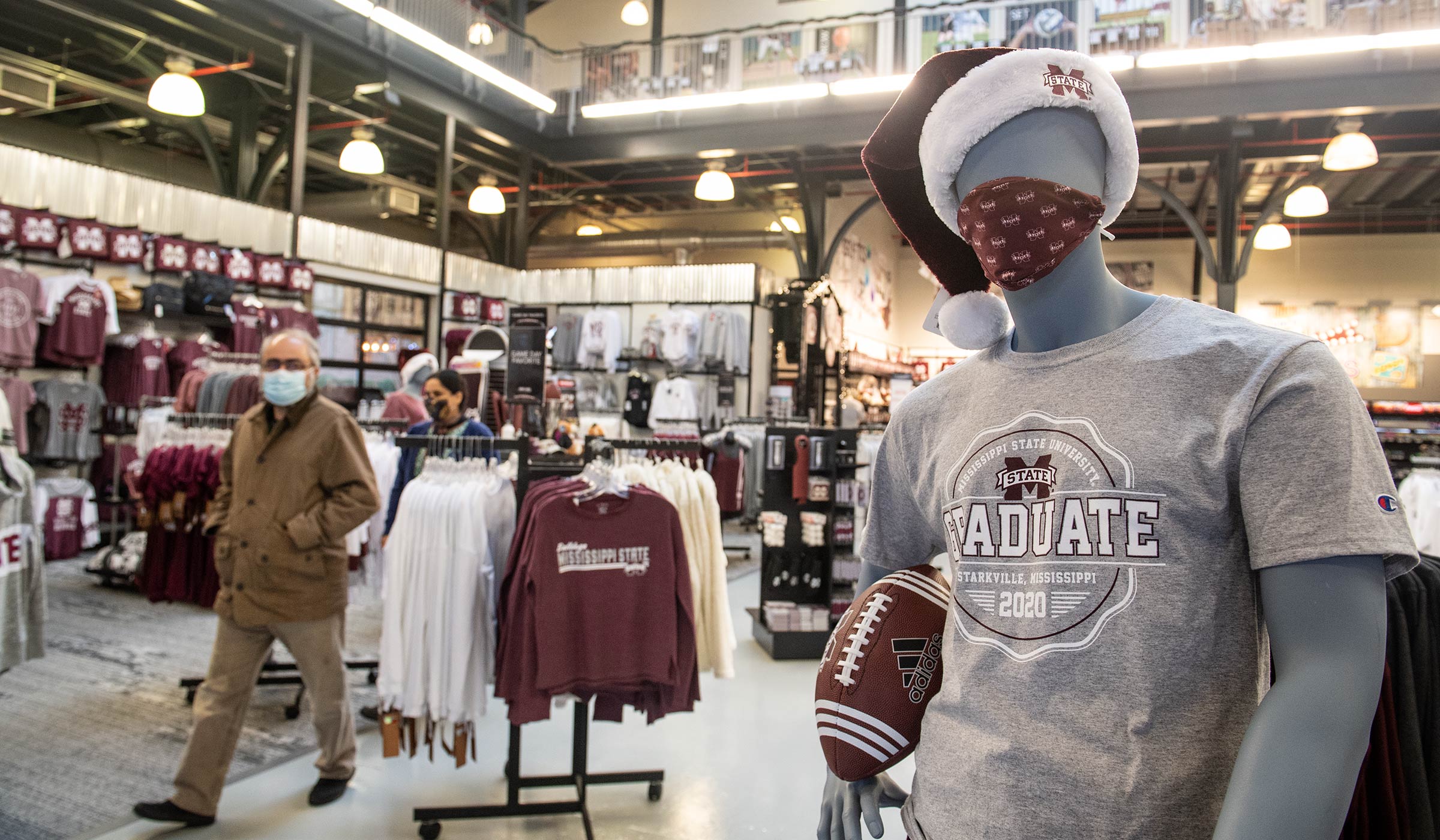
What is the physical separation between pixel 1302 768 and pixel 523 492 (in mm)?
2695

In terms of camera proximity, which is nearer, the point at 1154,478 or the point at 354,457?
the point at 1154,478

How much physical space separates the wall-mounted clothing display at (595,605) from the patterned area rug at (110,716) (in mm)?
1595

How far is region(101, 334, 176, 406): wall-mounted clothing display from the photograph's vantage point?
7.87 metres

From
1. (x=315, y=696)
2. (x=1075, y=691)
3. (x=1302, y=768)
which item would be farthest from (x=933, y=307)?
(x=315, y=696)

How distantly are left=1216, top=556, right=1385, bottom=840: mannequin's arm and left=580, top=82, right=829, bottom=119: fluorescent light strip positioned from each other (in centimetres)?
1033

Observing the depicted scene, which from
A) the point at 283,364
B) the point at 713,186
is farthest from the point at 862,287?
the point at 283,364

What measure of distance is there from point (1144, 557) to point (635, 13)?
45.9 ft

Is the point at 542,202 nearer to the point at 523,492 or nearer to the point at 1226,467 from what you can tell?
the point at 523,492

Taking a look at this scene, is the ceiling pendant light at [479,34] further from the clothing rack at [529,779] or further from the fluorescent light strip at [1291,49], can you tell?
the clothing rack at [529,779]

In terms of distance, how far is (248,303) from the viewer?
851 cm

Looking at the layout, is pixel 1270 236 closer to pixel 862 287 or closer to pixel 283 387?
pixel 862 287

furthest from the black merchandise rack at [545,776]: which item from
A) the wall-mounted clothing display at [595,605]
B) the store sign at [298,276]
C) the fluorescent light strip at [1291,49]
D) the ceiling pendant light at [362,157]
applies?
the fluorescent light strip at [1291,49]

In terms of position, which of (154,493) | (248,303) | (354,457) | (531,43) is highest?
(531,43)

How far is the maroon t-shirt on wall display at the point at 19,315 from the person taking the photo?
6.90m
